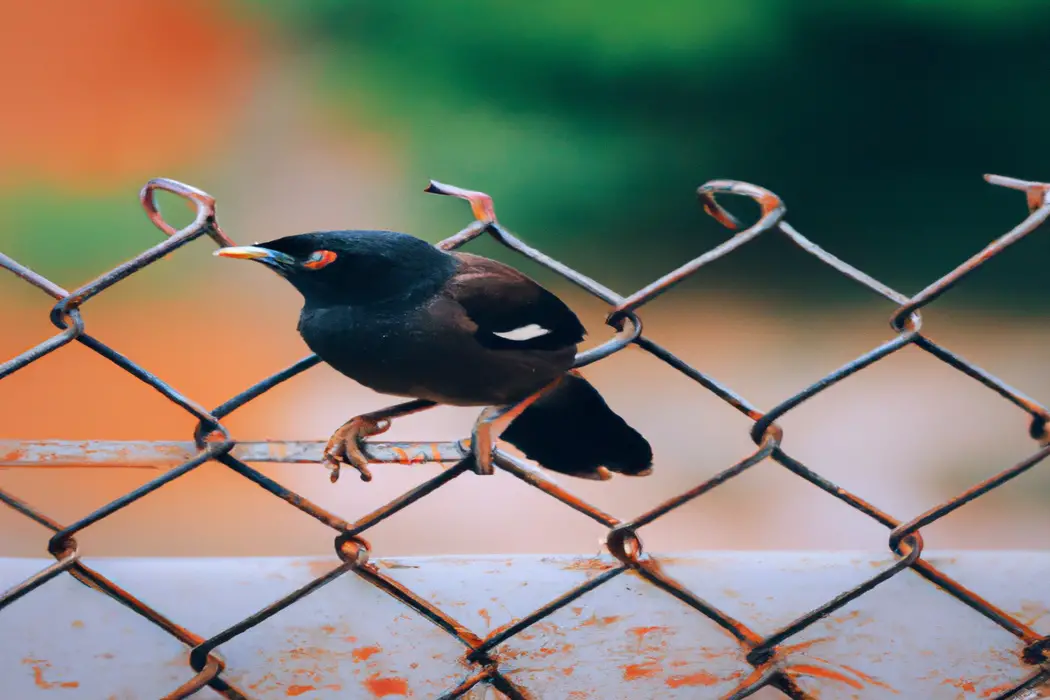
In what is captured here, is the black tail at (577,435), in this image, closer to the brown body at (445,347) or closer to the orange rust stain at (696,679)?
the brown body at (445,347)

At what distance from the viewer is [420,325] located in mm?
574

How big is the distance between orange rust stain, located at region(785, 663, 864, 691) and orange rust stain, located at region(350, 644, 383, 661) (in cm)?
19

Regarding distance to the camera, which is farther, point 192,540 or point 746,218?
point 746,218

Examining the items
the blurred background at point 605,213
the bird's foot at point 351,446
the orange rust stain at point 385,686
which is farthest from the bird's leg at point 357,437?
the blurred background at point 605,213

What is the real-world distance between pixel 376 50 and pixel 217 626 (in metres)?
1.93

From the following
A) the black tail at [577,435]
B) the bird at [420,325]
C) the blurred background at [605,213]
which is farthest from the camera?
the blurred background at [605,213]

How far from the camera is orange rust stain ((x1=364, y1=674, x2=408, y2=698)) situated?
0.48 metres

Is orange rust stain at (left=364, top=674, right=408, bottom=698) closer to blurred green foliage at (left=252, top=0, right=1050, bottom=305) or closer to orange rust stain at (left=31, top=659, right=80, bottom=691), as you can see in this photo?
orange rust stain at (left=31, top=659, right=80, bottom=691)

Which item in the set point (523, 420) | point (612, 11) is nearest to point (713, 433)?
point (612, 11)

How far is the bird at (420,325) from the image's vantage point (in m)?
0.56

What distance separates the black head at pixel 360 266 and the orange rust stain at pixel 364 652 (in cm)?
18

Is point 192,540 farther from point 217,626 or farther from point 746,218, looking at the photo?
point 217,626

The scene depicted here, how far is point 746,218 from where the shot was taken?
2.09 meters

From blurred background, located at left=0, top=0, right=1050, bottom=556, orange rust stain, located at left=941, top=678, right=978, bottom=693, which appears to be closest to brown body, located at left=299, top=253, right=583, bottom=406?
orange rust stain, located at left=941, top=678, right=978, bottom=693
